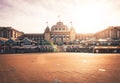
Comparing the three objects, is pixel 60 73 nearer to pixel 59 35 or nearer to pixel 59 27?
pixel 59 35

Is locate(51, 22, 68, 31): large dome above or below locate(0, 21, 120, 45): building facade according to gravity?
above

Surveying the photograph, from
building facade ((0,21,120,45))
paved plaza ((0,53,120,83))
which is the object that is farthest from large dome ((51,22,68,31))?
paved plaza ((0,53,120,83))

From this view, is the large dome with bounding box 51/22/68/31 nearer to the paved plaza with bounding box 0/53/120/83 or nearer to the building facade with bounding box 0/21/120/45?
the building facade with bounding box 0/21/120/45

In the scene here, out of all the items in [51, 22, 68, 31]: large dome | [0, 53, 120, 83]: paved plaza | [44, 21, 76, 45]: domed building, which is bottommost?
[0, 53, 120, 83]: paved plaza

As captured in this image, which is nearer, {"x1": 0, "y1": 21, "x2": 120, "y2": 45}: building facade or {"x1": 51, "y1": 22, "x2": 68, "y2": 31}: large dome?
{"x1": 0, "y1": 21, "x2": 120, "y2": 45}: building facade

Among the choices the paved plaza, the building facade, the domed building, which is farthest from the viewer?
the domed building

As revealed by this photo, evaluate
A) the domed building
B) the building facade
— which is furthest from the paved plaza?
the domed building

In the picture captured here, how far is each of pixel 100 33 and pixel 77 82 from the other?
3006 inches

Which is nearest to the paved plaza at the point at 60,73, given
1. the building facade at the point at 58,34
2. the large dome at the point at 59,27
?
the building facade at the point at 58,34

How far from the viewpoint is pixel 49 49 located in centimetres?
3095

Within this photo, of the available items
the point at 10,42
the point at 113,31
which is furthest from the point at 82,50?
the point at 113,31

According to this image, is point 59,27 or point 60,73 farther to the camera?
point 59,27

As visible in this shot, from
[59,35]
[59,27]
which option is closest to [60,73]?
[59,35]

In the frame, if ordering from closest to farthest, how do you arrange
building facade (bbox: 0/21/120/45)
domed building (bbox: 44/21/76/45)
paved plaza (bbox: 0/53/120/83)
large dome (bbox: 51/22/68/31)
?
paved plaza (bbox: 0/53/120/83), building facade (bbox: 0/21/120/45), domed building (bbox: 44/21/76/45), large dome (bbox: 51/22/68/31)
